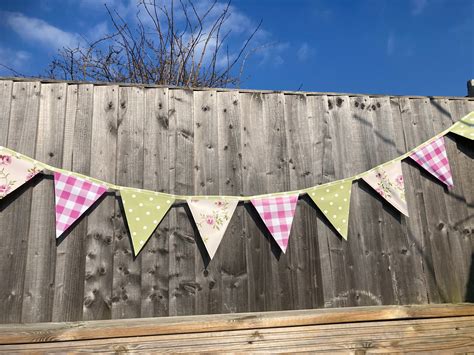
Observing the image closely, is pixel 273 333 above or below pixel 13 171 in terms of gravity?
below

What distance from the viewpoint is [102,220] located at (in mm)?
1894

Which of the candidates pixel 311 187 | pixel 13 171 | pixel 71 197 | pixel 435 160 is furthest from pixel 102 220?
pixel 435 160

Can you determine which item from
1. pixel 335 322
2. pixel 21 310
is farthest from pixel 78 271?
pixel 335 322

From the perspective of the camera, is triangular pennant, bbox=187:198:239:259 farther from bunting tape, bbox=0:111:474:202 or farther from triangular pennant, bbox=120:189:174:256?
triangular pennant, bbox=120:189:174:256

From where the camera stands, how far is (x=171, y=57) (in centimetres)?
468

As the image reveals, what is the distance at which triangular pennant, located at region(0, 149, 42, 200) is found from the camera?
5.99 ft

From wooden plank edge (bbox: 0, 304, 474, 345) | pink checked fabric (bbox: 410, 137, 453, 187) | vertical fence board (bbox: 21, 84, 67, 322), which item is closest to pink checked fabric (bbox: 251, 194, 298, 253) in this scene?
wooden plank edge (bbox: 0, 304, 474, 345)

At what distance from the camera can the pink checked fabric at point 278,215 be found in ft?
6.49

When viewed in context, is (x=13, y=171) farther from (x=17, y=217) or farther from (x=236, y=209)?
(x=236, y=209)

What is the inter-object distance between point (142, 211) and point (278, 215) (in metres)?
0.76

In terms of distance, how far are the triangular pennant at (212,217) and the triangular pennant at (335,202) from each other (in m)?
0.50

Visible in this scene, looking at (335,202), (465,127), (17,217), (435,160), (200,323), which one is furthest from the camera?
(465,127)

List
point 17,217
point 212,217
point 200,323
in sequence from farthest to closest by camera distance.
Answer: point 212,217, point 17,217, point 200,323

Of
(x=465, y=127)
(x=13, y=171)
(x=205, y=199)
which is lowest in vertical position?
(x=205, y=199)
